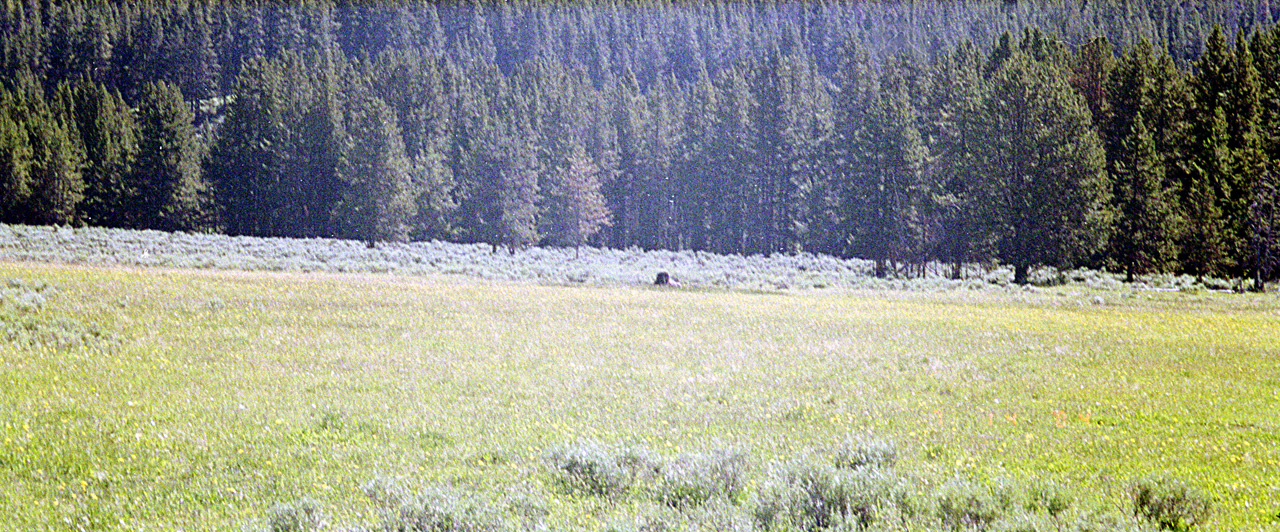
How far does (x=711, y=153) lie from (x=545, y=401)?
8315 centimetres

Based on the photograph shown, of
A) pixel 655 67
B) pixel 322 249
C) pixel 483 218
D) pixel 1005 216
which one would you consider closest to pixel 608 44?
pixel 655 67

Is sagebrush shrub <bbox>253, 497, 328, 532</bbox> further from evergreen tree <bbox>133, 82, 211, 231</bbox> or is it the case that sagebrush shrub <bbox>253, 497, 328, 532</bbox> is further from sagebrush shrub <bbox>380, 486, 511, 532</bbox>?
evergreen tree <bbox>133, 82, 211, 231</bbox>

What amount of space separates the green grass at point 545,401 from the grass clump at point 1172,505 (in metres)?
0.18

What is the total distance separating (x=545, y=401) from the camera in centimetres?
1352

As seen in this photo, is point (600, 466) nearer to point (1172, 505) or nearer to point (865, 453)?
point (865, 453)

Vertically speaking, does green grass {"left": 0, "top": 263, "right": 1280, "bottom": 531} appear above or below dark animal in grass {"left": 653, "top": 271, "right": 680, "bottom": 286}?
below

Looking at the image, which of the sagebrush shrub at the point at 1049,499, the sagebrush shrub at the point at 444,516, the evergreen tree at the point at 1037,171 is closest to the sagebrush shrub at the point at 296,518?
the sagebrush shrub at the point at 444,516

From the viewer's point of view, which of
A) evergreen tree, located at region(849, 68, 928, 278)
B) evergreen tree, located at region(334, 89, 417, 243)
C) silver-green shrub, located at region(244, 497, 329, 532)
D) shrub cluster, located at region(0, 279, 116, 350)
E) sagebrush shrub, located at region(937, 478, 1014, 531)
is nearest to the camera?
silver-green shrub, located at region(244, 497, 329, 532)

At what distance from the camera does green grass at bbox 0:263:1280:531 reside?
9078mm

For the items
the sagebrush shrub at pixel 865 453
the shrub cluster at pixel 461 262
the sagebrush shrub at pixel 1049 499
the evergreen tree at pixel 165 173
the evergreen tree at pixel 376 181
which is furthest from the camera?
the evergreen tree at pixel 165 173

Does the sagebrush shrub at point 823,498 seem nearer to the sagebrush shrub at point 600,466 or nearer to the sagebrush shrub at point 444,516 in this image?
the sagebrush shrub at point 600,466

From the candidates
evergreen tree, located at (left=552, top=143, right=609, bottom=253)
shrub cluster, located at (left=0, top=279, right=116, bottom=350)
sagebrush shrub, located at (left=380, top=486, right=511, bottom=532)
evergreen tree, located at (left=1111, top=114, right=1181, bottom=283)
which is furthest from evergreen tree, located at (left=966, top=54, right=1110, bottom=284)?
sagebrush shrub, located at (left=380, top=486, right=511, bottom=532)

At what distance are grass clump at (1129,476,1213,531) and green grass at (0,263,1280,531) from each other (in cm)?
18

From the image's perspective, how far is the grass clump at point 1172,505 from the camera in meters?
7.76
